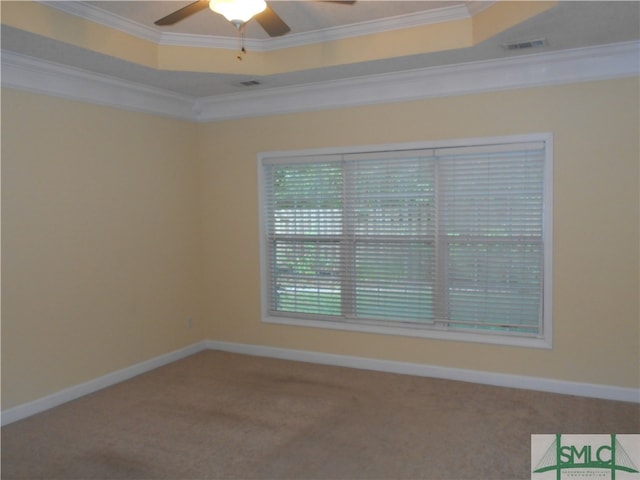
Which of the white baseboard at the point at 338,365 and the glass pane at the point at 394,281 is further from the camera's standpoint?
the glass pane at the point at 394,281

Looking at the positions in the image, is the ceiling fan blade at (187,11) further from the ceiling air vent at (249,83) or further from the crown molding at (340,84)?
the ceiling air vent at (249,83)

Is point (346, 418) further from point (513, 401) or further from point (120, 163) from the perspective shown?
point (120, 163)

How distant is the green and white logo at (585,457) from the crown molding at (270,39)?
2.91 meters

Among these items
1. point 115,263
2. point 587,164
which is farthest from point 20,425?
point 587,164

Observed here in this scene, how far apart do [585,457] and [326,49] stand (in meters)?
3.41

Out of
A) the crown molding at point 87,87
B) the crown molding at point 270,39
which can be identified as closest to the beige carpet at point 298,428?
the crown molding at point 87,87

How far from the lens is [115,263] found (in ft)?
A: 15.7

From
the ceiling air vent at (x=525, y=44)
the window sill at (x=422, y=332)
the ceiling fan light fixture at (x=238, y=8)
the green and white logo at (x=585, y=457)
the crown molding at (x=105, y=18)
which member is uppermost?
the crown molding at (x=105, y=18)

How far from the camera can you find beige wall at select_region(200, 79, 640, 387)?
403cm

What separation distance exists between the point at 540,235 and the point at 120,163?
12.0 feet

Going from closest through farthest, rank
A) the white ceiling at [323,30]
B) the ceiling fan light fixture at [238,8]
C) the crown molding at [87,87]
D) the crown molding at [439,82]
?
the ceiling fan light fixture at [238,8], the white ceiling at [323,30], the crown molding at [87,87], the crown molding at [439,82]

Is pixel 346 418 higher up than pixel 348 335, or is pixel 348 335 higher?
pixel 348 335

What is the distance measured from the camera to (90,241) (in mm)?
4539

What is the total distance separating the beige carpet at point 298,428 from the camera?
3236 mm
